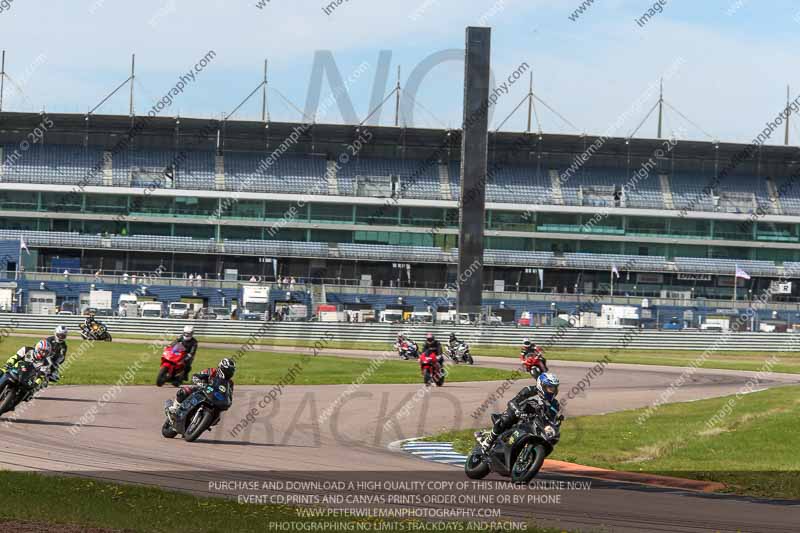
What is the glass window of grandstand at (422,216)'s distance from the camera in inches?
3691

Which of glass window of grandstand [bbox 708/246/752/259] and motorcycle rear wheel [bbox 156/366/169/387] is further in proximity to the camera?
glass window of grandstand [bbox 708/246/752/259]

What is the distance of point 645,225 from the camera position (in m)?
95.3

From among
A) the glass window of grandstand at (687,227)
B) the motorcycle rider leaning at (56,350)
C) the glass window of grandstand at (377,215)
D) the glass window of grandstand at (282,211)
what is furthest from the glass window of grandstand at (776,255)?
the motorcycle rider leaning at (56,350)

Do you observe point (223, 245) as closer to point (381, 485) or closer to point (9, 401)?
point (9, 401)

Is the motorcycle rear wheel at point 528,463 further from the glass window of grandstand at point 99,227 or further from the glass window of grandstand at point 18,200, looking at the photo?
the glass window of grandstand at point 18,200

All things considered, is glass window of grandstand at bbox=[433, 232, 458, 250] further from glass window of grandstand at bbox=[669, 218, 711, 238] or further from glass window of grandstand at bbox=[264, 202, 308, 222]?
glass window of grandstand at bbox=[669, 218, 711, 238]

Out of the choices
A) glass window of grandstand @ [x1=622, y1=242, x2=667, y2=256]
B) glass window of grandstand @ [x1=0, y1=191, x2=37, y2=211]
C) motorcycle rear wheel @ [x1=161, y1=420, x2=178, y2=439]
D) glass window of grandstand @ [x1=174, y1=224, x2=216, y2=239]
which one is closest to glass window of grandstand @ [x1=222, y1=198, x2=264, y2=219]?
glass window of grandstand @ [x1=174, y1=224, x2=216, y2=239]

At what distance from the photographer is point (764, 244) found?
9594 centimetres

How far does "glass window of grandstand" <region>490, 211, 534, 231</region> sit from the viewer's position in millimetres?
94188

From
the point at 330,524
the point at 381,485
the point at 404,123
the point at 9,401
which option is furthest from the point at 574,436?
the point at 404,123

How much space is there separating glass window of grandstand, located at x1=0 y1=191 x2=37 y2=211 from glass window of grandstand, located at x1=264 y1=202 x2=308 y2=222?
1832cm

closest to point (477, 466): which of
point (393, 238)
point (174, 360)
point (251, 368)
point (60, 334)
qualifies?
point (60, 334)

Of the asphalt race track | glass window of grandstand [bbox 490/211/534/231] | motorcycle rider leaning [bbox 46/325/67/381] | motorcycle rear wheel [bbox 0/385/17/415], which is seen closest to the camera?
the asphalt race track

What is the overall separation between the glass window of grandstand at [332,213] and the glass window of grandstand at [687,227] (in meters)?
26.9
